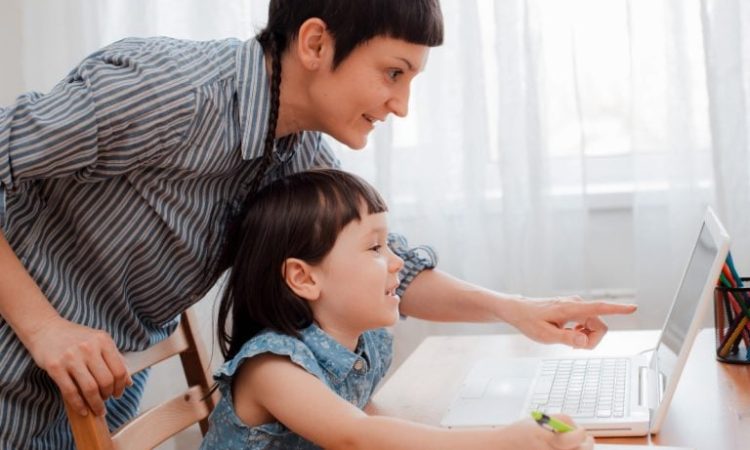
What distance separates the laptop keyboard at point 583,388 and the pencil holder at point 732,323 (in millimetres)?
136

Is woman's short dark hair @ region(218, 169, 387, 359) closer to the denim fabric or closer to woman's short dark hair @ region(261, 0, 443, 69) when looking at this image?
A: the denim fabric

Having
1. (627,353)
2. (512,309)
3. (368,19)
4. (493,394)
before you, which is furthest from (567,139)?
(368,19)

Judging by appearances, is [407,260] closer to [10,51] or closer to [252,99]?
[252,99]

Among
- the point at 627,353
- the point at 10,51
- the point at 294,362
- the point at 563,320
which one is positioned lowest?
the point at 627,353

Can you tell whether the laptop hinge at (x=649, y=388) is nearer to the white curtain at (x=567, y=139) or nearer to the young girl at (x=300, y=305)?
the young girl at (x=300, y=305)

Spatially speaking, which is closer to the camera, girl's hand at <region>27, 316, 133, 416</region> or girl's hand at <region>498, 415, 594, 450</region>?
girl's hand at <region>498, 415, 594, 450</region>

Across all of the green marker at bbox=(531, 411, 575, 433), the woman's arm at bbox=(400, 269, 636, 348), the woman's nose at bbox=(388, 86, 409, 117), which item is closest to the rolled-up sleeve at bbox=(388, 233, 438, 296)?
the woman's arm at bbox=(400, 269, 636, 348)

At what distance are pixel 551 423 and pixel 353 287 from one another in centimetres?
39

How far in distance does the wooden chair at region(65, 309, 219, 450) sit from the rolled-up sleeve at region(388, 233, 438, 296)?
306mm

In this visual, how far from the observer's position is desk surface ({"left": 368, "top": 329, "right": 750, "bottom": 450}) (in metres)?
1.18

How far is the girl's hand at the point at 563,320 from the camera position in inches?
54.1

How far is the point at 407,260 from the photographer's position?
4.97 ft

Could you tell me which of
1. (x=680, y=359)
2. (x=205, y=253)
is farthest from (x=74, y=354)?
(x=680, y=359)

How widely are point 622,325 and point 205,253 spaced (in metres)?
1.27
